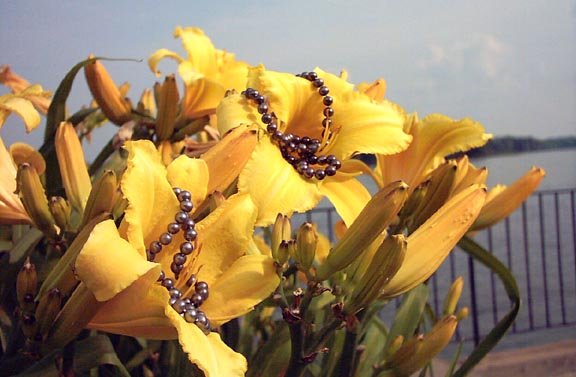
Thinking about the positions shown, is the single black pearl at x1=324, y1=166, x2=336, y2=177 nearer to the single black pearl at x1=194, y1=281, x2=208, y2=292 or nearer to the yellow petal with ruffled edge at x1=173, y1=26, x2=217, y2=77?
the single black pearl at x1=194, y1=281, x2=208, y2=292

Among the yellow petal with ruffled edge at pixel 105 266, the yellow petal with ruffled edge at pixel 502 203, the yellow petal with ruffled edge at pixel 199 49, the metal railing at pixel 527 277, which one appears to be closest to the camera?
the yellow petal with ruffled edge at pixel 105 266

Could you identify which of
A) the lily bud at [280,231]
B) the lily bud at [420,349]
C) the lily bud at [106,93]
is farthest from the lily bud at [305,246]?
the lily bud at [106,93]

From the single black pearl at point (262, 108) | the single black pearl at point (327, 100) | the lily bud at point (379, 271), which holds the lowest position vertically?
the lily bud at point (379, 271)

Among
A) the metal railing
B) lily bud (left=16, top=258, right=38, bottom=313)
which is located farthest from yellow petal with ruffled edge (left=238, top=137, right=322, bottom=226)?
the metal railing

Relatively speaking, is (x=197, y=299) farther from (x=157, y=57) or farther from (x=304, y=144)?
(x=157, y=57)

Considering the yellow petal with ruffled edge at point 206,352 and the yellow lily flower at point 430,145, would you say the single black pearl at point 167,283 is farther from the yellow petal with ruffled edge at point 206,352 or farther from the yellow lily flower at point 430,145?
the yellow lily flower at point 430,145

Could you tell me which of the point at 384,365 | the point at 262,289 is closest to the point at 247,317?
the point at 384,365
